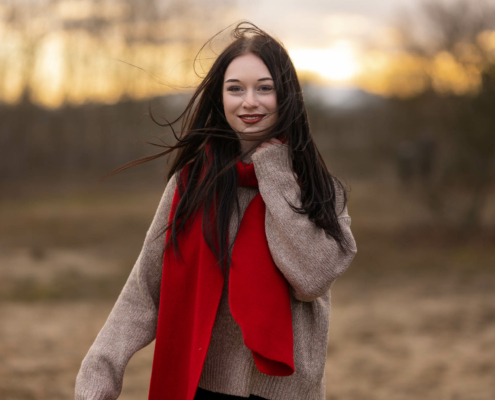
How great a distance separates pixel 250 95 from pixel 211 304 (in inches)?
25.3


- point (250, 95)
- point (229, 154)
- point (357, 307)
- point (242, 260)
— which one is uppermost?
point (357, 307)

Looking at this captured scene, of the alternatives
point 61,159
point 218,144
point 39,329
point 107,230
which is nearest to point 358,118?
point 61,159

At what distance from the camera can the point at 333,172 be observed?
6.75 ft

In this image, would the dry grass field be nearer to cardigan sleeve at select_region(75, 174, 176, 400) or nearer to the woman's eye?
cardigan sleeve at select_region(75, 174, 176, 400)

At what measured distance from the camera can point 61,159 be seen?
19859 millimetres

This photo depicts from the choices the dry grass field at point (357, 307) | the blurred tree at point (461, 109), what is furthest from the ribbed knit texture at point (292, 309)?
the blurred tree at point (461, 109)

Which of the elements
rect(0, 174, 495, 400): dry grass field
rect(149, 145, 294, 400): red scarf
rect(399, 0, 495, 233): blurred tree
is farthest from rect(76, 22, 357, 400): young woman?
rect(399, 0, 495, 233): blurred tree

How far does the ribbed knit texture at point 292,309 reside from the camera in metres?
1.55

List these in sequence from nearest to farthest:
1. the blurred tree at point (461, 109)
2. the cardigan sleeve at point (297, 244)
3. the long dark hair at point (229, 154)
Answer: the cardigan sleeve at point (297, 244)
the long dark hair at point (229, 154)
the blurred tree at point (461, 109)

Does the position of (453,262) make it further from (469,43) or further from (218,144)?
(218,144)

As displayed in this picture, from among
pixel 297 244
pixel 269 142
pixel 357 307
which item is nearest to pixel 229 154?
pixel 269 142

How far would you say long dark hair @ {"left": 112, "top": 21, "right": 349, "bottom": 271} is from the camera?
1646 millimetres

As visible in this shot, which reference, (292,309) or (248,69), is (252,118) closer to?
(248,69)

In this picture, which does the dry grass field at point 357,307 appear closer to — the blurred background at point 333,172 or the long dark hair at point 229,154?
the blurred background at point 333,172
